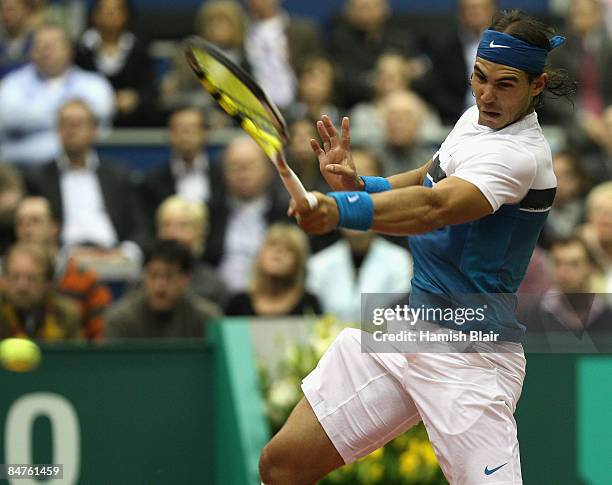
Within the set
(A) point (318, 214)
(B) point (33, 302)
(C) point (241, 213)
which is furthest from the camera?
(C) point (241, 213)

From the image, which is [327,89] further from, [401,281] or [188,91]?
[401,281]

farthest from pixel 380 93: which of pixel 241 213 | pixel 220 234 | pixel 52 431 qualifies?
pixel 52 431

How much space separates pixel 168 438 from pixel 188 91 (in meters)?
4.99

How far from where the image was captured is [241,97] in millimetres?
4637

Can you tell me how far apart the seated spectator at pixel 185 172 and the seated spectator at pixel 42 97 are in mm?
743

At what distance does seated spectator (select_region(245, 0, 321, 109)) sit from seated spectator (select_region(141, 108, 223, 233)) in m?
1.20

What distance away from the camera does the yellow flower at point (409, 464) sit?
21.8ft

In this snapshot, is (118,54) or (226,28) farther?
(118,54)

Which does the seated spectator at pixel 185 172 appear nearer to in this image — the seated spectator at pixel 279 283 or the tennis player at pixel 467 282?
the seated spectator at pixel 279 283

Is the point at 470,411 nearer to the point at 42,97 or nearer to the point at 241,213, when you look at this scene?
the point at 241,213

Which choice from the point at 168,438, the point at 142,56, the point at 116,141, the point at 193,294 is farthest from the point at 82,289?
the point at 142,56

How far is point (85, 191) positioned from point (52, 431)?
10.5ft

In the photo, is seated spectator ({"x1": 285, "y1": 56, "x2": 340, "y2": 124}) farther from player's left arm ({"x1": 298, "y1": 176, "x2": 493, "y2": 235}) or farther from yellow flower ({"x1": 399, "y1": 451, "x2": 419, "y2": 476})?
player's left arm ({"x1": 298, "y1": 176, "x2": 493, "y2": 235})

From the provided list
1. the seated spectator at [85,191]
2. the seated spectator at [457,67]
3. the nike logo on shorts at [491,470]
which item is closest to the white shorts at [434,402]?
the nike logo on shorts at [491,470]
